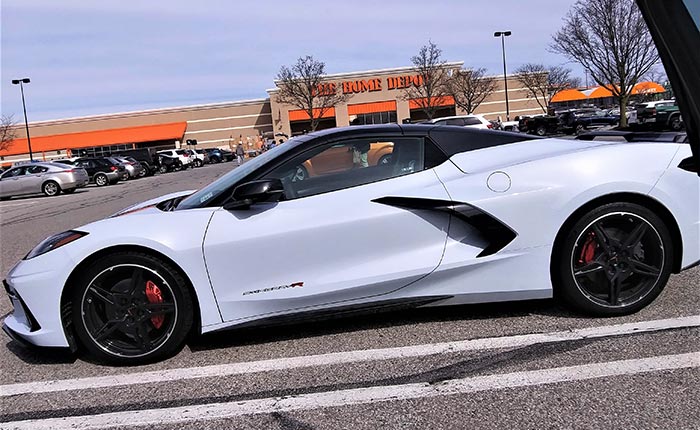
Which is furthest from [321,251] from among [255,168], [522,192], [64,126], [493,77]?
[64,126]

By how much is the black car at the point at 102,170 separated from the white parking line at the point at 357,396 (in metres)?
30.0

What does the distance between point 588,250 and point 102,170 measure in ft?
101

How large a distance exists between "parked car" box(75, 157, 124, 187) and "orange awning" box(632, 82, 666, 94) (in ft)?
176

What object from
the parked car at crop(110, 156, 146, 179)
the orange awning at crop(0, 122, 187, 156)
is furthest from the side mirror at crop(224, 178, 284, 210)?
the orange awning at crop(0, 122, 187, 156)

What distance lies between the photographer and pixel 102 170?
30.9 m

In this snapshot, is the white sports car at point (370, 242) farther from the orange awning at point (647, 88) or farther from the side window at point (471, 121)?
the orange awning at point (647, 88)

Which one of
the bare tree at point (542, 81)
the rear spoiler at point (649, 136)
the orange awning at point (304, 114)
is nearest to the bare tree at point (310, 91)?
the orange awning at point (304, 114)

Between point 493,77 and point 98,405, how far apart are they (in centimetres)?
7063

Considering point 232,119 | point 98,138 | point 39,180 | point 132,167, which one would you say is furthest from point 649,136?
point 98,138

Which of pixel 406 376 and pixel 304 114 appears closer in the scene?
pixel 406 376

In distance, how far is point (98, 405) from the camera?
10.4 ft

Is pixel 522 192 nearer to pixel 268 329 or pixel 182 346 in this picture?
pixel 268 329

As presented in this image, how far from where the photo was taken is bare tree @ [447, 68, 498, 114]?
62.8m

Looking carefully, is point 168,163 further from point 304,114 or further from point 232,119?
point 232,119
